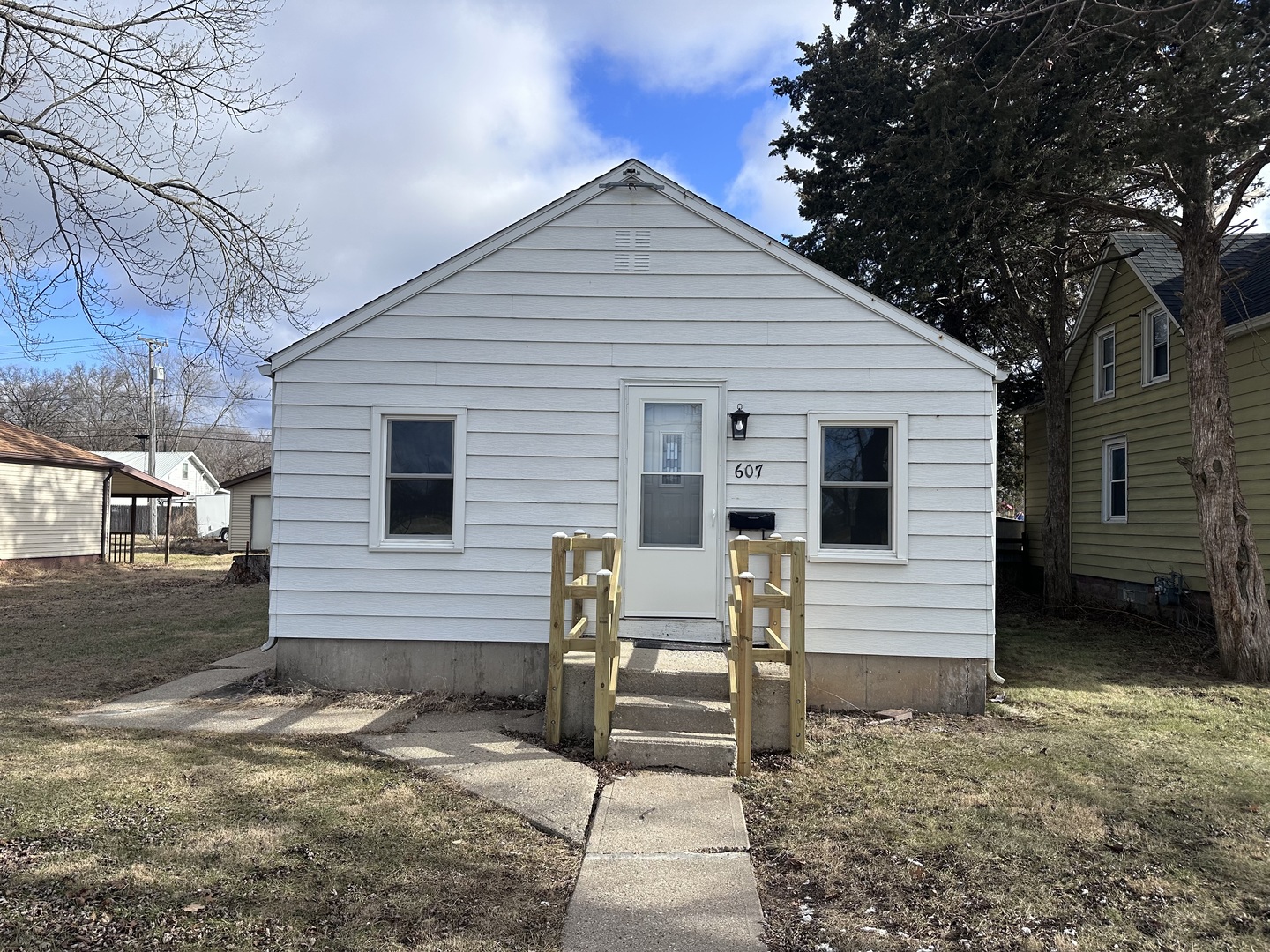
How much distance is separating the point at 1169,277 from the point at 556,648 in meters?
12.1

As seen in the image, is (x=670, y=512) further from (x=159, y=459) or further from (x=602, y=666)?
(x=159, y=459)

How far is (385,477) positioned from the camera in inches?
278

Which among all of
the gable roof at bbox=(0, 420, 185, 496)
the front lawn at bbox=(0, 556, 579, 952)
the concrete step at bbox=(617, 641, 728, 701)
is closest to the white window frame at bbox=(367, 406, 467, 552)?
the front lawn at bbox=(0, 556, 579, 952)

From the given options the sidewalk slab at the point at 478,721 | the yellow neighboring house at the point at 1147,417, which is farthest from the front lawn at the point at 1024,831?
the yellow neighboring house at the point at 1147,417

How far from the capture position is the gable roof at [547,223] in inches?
275

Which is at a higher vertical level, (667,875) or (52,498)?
(52,498)

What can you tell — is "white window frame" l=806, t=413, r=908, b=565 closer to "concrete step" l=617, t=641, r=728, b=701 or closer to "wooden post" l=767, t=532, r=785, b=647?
"wooden post" l=767, t=532, r=785, b=647

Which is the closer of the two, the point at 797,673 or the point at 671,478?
the point at 797,673

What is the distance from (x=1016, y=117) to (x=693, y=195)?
3.73 metres

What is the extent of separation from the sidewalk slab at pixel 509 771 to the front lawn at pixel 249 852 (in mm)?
150

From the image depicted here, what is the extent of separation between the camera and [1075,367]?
15.5 metres

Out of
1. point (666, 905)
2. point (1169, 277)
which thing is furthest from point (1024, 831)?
point (1169, 277)

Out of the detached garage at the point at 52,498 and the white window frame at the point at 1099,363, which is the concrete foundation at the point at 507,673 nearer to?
the white window frame at the point at 1099,363

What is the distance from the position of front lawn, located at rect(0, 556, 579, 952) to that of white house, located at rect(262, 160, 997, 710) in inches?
66.5
